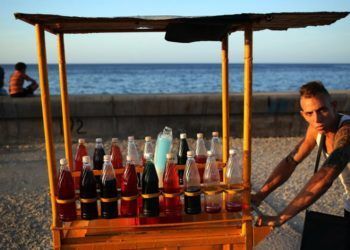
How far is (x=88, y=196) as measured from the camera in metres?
2.45

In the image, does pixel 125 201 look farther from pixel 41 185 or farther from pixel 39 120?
pixel 39 120

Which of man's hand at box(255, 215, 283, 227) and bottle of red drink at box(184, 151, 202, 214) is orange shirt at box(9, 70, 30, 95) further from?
man's hand at box(255, 215, 283, 227)

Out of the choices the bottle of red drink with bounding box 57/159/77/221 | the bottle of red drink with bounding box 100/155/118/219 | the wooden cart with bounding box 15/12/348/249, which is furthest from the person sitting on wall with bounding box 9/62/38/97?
the bottle of red drink with bounding box 100/155/118/219

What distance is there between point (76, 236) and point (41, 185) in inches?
160

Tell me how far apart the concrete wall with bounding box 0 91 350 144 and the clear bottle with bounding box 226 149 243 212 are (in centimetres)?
571

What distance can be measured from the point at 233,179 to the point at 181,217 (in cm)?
50

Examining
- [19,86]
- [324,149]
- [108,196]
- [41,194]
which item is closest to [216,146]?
[324,149]

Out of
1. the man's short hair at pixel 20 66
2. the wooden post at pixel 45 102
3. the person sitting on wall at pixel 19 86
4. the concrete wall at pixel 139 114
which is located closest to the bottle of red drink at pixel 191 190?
the wooden post at pixel 45 102

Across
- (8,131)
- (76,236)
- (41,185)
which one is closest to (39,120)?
(8,131)

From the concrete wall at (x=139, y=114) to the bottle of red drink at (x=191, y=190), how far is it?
19.4ft

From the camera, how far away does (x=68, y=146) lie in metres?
3.27

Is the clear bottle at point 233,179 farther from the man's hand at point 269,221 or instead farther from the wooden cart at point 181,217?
the man's hand at point 269,221

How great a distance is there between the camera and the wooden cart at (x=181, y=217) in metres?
2.25

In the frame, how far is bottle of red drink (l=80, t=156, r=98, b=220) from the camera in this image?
96.4 inches
